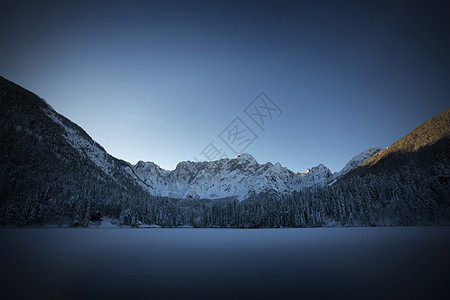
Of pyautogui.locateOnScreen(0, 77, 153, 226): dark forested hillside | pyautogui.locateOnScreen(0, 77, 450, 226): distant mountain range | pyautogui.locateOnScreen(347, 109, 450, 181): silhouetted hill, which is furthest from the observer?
pyautogui.locateOnScreen(347, 109, 450, 181): silhouetted hill

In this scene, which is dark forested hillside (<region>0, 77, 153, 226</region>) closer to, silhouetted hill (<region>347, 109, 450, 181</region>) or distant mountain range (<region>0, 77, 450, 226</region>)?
distant mountain range (<region>0, 77, 450, 226</region>)

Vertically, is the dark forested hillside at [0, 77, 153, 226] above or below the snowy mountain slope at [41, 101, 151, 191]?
below

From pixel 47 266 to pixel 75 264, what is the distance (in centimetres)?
141

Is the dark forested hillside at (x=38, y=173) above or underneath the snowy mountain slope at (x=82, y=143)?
underneath

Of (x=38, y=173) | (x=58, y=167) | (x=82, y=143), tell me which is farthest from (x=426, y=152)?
(x=82, y=143)

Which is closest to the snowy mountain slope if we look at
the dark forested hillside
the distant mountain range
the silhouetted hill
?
the distant mountain range

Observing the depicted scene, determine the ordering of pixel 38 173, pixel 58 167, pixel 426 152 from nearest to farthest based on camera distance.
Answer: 1. pixel 38 173
2. pixel 58 167
3. pixel 426 152

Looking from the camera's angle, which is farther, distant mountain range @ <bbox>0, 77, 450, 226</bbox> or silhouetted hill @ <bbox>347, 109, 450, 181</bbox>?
silhouetted hill @ <bbox>347, 109, 450, 181</bbox>

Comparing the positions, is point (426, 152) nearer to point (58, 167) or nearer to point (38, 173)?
point (38, 173)

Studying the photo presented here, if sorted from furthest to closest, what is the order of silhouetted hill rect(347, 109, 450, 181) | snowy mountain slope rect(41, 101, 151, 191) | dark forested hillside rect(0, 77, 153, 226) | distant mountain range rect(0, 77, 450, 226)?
1. snowy mountain slope rect(41, 101, 151, 191)
2. silhouetted hill rect(347, 109, 450, 181)
3. distant mountain range rect(0, 77, 450, 226)
4. dark forested hillside rect(0, 77, 153, 226)

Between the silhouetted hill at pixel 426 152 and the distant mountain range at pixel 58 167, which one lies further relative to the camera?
the silhouetted hill at pixel 426 152

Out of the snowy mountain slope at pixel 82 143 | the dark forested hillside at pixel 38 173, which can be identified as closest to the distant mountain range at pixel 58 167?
the dark forested hillside at pixel 38 173

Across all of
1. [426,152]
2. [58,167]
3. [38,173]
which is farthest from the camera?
[426,152]

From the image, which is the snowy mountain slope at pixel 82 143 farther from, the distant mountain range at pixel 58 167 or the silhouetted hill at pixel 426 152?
the silhouetted hill at pixel 426 152
